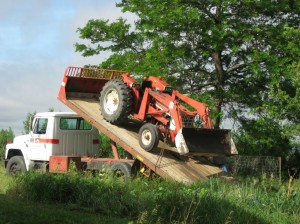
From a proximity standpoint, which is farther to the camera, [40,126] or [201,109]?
[40,126]

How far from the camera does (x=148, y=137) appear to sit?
44.4 feet

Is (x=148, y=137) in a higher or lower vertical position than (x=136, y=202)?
higher

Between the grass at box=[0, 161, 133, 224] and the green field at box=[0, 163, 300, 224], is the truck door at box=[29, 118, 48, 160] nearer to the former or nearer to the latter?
the green field at box=[0, 163, 300, 224]

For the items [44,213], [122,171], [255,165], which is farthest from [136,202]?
[255,165]

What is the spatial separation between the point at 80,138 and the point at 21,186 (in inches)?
202

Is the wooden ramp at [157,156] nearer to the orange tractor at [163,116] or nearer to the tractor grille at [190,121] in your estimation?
the orange tractor at [163,116]

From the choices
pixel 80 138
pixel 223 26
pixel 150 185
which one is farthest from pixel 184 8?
pixel 150 185

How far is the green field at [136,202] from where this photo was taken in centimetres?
937

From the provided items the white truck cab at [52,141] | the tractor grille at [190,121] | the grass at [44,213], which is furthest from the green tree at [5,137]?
the grass at [44,213]

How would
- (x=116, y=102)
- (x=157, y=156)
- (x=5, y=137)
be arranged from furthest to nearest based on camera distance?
(x=5, y=137)
(x=116, y=102)
(x=157, y=156)

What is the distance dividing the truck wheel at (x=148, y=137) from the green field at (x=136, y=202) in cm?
100

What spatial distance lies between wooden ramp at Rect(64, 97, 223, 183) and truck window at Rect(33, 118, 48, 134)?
1708 millimetres

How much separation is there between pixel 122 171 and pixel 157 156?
1076mm

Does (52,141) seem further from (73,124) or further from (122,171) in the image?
(122,171)
